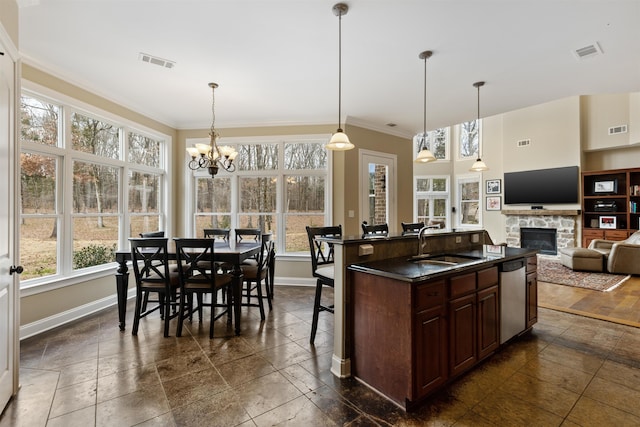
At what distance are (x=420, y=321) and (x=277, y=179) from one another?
385 centimetres

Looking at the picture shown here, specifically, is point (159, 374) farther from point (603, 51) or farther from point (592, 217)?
point (592, 217)

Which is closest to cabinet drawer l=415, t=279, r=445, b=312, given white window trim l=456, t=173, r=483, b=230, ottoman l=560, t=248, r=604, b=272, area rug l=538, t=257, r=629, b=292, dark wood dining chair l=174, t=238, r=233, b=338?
dark wood dining chair l=174, t=238, r=233, b=338

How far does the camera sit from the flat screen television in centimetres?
729

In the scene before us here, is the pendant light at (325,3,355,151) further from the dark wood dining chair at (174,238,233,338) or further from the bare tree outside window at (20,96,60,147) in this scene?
the bare tree outside window at (20,96,60,147)

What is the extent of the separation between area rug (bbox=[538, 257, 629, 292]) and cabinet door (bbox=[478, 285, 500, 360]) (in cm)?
351

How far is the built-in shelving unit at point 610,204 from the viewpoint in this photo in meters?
6.68

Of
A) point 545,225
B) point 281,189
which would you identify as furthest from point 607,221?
point 281,189

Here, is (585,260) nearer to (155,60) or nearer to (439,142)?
(439,142)

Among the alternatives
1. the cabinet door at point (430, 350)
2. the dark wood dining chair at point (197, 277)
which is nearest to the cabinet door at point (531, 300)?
the cabinet door at point (430, 350)

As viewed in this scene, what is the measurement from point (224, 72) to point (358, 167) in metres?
2.65

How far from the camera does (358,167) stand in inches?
206

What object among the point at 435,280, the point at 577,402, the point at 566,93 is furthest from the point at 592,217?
the point at 435,280

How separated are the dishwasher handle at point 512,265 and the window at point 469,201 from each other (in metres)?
7.26

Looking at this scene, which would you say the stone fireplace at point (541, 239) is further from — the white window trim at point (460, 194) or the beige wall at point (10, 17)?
the beige wall at point (10, 17)
